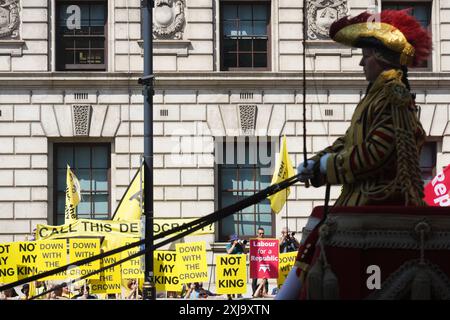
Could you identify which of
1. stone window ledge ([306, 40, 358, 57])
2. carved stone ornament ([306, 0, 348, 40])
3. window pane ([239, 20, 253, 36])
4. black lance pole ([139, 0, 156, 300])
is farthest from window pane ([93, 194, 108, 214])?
black lance pole ([139, 0, 156, 300])

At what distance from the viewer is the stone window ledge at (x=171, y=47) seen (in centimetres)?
2641

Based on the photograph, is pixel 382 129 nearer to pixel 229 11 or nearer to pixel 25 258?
pixel 25 258

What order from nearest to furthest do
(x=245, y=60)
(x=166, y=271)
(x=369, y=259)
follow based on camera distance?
(x=369, y=259) < (x=166, y=271) < (x=245, y=60)

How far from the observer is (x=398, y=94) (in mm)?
6660

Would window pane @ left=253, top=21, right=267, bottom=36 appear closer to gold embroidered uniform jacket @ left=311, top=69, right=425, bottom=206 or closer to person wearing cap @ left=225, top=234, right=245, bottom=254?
person wearing cap @ left=225, top=234, right=245, bottom=254

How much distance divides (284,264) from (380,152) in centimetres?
1424

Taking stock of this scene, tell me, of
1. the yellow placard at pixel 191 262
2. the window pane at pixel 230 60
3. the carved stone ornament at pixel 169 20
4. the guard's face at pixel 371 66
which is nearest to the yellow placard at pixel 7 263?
the yellow placard at pixel 191 262

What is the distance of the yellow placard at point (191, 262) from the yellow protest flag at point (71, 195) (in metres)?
4.33

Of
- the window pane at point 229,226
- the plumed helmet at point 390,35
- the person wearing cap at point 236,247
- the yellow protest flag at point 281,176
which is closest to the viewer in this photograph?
the plumed helmet at point 390,35

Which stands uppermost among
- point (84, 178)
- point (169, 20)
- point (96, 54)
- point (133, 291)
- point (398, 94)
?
point (169, 20)

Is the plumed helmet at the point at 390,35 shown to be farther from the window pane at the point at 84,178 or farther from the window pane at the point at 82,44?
the window pane at the point at 82,44

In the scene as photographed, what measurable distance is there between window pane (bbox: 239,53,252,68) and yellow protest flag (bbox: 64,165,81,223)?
5275 mm

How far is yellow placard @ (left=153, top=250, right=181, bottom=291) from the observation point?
64.6 ft

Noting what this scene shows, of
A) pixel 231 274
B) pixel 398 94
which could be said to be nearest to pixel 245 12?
pixel 231 274
